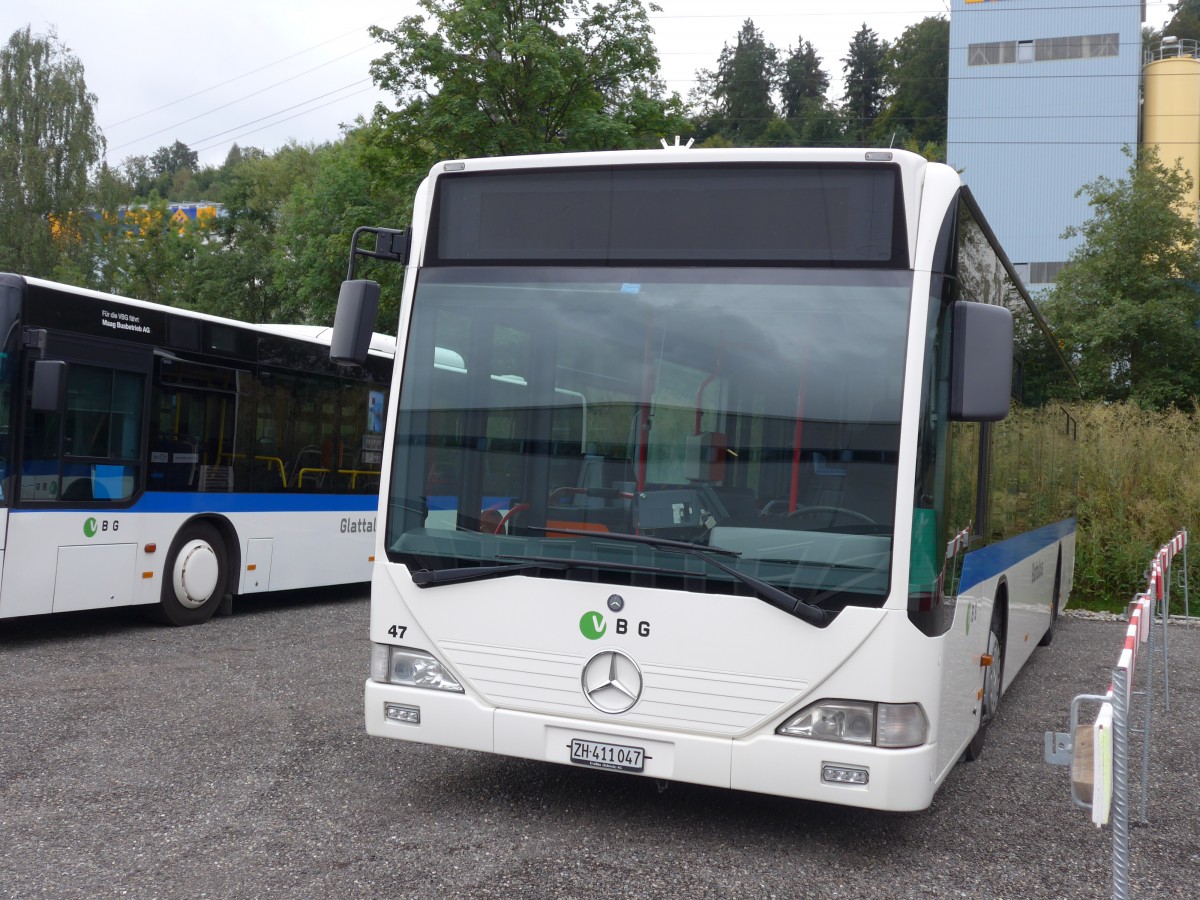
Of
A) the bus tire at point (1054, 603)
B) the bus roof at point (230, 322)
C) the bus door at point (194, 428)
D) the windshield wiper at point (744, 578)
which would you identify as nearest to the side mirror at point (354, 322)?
the windshield wiper at point (744, 578)

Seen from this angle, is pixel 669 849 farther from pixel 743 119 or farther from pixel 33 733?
pixel 743 119

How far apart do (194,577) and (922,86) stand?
68.7 metres

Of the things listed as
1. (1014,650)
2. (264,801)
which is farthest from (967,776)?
(264,801)

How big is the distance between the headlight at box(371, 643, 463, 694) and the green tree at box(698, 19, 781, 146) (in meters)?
78.4

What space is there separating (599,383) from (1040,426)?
5.12 m

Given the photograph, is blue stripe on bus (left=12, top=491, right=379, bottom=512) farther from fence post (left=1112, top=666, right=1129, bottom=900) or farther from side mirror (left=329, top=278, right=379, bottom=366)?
fence post (left=1112, top=666, right=1129, bottom=900)

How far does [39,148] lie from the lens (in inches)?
1847

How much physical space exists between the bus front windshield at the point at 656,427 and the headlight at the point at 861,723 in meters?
0.41

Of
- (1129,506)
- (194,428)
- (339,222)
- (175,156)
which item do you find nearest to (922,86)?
(339,222)

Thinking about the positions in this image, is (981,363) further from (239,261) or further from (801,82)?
(801,82)

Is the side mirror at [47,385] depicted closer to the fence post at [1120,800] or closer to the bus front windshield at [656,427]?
A: the bus front windshield at [656,427]

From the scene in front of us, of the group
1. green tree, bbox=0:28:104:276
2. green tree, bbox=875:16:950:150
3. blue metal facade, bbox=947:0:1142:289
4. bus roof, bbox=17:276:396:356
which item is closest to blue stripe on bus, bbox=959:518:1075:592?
bus roof, bbox=17:276:396:356

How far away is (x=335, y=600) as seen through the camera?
1423 cm

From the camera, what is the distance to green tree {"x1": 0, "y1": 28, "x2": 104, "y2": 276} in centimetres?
4666
